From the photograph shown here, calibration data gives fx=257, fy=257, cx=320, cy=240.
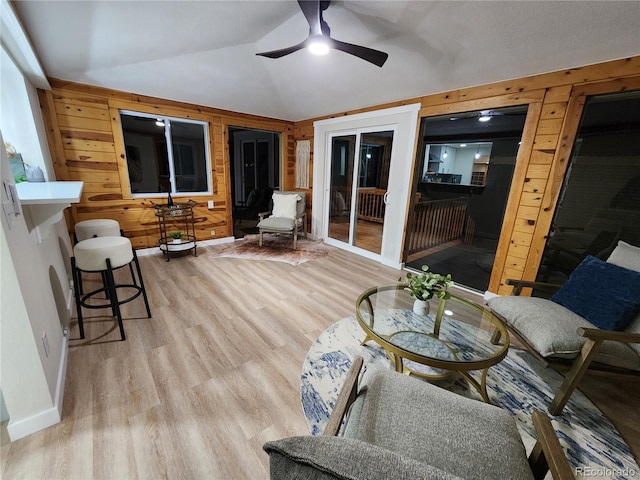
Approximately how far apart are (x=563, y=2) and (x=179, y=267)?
4451 mm

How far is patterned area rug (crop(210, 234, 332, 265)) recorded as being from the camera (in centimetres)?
404

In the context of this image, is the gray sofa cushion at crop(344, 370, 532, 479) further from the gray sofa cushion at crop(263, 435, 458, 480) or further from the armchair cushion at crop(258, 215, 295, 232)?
the armchair cushion at crop(258, 215, 295, 232)

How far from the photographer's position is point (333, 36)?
8.43ft

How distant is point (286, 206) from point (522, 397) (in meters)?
3.91

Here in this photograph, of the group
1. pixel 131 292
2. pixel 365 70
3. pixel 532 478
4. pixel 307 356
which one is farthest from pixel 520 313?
pixel 131 292

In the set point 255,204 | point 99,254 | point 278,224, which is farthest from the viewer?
point 255,204

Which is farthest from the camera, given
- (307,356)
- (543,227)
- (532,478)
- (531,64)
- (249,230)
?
(249,230)

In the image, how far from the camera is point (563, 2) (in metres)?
1.74

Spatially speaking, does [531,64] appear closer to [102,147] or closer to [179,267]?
[179,267]

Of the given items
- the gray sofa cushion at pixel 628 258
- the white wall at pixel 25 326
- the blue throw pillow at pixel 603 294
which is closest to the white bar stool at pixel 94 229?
the white wall at pixel 25 326

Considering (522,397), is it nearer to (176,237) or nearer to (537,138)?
(537,138)

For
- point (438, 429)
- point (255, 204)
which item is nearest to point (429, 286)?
point (438, 429)

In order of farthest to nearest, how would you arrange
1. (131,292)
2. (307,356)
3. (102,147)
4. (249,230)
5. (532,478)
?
1. (249,230)
2. (102,147)
3. (131,292)
4. (307,356)
5. (532,478)

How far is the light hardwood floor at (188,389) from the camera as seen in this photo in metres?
1.22
